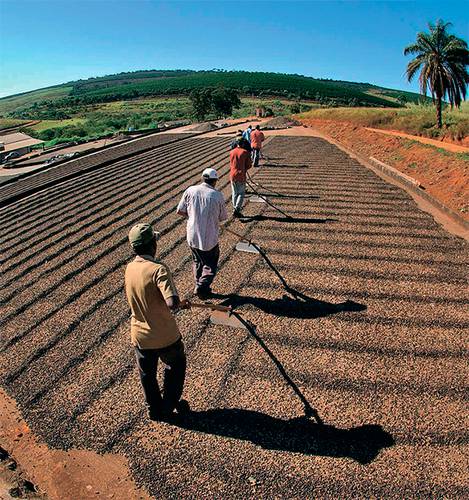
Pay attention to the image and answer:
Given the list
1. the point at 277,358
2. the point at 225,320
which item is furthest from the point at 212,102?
the point at 277,358

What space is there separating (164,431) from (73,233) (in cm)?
581

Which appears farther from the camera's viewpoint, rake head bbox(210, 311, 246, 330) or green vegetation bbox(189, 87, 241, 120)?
green vegetation bbox(189, 87, 241, 120)

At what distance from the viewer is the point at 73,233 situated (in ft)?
26.5

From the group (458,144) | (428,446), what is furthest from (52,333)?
(458,144)

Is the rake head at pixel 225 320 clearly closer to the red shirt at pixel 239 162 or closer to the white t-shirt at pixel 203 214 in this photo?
the white t-shirt at pixel 203 214

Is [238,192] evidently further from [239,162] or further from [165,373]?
[165,373]

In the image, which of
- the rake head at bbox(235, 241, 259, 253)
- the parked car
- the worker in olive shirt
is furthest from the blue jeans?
the parked car

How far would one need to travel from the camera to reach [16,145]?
160ft

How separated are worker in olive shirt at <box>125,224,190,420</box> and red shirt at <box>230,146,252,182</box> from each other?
4717 millimetres

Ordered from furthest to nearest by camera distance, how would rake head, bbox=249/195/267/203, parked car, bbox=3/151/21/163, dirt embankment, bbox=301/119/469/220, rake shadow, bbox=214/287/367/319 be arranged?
parked car, bbox=3/151/21/163
dirt embankment, bbox=301/119/469/220
rake head, bbox=249/195/267/203
rake shadow, bbox=214/287/367/319

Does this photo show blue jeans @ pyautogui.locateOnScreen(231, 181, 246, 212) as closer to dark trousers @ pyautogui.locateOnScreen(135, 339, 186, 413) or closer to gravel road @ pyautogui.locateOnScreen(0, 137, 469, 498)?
gravel road @ pyautogui.locateOnScreen(0, 137, 469, 498)

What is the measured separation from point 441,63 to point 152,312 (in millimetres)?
22878

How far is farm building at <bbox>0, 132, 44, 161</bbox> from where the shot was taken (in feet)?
138

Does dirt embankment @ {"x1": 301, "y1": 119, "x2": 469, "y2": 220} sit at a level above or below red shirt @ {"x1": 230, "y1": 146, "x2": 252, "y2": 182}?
below
